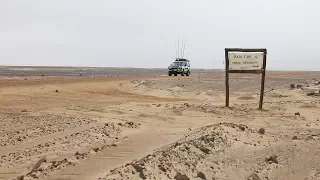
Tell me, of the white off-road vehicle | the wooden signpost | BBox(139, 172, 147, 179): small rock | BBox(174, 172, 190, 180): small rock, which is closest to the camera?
BBox(139, 172, 147, 179): small rock

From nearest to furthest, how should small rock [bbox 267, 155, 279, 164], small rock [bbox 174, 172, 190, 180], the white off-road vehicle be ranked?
1. small rock [bbox 174, 172, 190, 180]
2. small rock [bbox 267, 155, 279, 164]
3. the white off-road vehicle

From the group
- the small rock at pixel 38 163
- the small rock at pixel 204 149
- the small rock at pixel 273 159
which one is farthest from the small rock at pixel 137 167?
the small rock at pixel 273 159

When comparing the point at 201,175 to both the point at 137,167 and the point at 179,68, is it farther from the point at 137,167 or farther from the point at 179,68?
the point at 179,68

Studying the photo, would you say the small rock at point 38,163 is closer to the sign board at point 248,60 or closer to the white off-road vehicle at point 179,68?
the sign board at point 248,60

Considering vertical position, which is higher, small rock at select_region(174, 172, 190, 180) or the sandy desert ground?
the sandy desert ground

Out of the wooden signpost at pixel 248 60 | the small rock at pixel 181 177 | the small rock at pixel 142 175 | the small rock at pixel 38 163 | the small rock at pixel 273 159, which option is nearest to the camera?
the small rock at pixel 142 175

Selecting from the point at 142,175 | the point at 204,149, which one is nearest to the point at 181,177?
the point at 142,175

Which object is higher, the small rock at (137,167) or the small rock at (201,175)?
the small rock at (137,167)

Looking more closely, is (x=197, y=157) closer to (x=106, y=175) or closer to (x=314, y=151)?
(x=106, y=175)

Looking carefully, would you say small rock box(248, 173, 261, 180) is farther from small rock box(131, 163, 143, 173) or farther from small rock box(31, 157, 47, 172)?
small rock box(31, 157, 47, 172)

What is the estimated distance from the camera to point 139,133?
8320 mm

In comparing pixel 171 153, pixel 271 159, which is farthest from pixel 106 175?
pixel 271 159

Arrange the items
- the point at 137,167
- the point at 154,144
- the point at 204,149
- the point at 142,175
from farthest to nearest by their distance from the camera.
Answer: the point at 154,144, the point at 204,149, the point at 137,167, the point at 142,175

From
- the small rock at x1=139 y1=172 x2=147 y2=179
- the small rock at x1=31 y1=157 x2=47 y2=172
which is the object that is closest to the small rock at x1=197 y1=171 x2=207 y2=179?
the small rock at x1=139 y1=172 x2=147 y2=179
